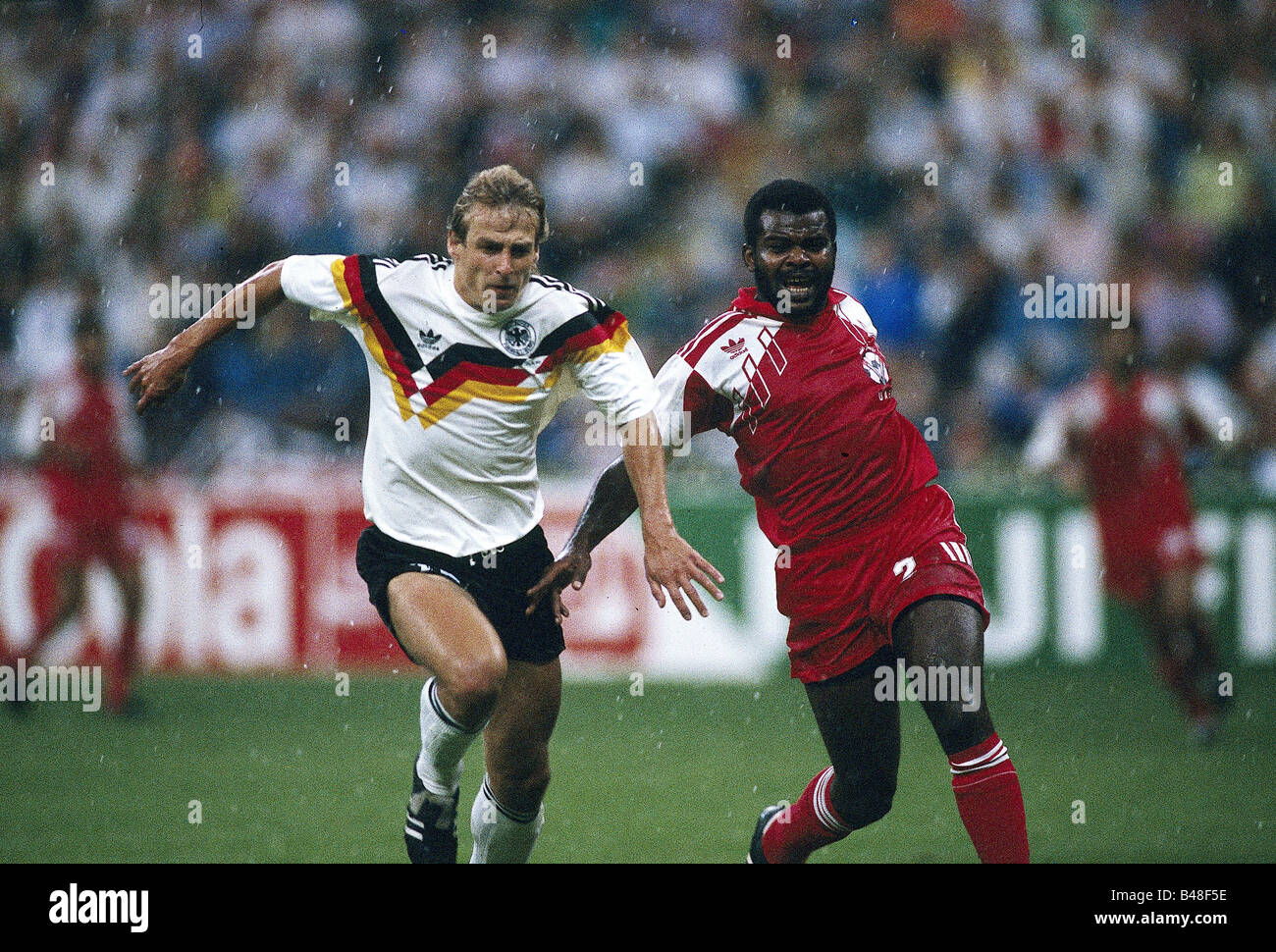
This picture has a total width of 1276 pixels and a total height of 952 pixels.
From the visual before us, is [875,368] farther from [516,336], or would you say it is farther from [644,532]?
[516,336]

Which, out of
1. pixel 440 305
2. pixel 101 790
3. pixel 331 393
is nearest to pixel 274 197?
pixel 331 393

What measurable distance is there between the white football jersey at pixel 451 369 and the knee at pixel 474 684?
0.46m

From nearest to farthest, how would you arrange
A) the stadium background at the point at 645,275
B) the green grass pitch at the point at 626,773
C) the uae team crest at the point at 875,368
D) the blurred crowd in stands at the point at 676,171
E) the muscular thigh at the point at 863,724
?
the muscular thigh at the point at 863,724 < the uae team crest at the point at 875,368 < the green grass pitch at the point at 626,773 < the stadium background at the point at 645,275 < the blurred crowd in stands at the point at 676,171

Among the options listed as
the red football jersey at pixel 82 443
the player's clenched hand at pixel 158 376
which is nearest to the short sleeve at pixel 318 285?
the player's clenched hand at pixel 158 376

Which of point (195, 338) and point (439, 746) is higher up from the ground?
point (195, 338)

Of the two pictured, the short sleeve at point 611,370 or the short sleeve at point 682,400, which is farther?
the short sleeve at point 682,400

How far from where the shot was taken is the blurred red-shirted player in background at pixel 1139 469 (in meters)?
7.98

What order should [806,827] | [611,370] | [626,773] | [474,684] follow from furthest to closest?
[626,773], [806,827], [611,370], [474,684]

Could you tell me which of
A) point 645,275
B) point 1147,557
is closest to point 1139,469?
point 1147,557

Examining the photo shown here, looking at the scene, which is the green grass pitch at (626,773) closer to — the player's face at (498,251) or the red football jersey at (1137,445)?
the red football jersey at (1137,445)

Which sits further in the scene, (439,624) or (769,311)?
(769,311)

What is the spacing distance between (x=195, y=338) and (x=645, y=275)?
6.54m

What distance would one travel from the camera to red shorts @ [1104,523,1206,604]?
26.2ft

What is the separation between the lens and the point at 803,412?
4.58 meters
